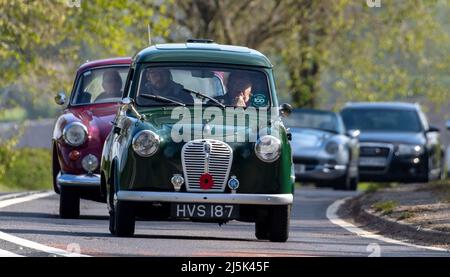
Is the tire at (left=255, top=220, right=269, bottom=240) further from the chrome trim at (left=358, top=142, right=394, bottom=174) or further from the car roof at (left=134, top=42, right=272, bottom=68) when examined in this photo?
the chrome trim at (left=358, top=142, right=394, bottom=174)

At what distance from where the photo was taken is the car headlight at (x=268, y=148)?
44.0ft

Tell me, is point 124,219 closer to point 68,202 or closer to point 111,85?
point 68,202

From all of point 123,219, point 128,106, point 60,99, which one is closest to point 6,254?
point 123,219

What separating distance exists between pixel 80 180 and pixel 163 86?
2266 millimetres

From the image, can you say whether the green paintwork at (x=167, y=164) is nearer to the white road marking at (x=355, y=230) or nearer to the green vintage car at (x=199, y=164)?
the green vintage car at (x=199, y=164)

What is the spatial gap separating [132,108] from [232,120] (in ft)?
3.39

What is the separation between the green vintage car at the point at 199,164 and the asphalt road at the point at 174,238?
0.27 m

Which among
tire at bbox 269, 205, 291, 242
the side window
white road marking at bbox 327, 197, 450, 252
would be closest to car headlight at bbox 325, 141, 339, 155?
white road marking at bbox 327, 197, 450, 252

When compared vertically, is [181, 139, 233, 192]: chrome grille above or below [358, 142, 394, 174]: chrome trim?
above

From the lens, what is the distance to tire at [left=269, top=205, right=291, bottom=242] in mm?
13703

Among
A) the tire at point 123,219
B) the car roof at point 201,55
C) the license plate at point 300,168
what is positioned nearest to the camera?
the tire at point 123,219

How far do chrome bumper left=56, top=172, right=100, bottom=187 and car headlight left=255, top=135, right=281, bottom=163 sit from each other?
326cm

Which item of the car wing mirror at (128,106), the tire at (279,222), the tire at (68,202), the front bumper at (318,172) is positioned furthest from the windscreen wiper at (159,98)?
the front bumper at (318,172)
